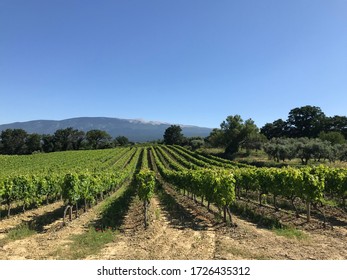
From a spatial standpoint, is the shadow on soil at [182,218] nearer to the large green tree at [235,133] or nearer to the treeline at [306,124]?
the large green tree at [235,133]

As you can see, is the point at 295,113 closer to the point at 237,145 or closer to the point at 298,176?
the point at 237,145

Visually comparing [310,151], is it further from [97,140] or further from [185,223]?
[97,140]

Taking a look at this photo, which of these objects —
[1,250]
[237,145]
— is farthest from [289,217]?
[237,145]

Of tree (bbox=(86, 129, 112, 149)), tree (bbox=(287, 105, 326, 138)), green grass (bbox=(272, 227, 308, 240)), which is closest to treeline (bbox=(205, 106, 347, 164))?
tree (bbox=(287, 105, 326, 138))

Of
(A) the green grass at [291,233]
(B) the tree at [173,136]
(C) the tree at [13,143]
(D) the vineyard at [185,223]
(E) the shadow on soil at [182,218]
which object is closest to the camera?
(D) the vineyard at [185,223]

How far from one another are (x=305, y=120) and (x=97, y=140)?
9346cm

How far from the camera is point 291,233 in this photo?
13.2m

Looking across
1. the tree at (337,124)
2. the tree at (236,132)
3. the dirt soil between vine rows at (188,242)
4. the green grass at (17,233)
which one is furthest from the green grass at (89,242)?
the tree at (337,124)

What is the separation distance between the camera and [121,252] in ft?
36.2

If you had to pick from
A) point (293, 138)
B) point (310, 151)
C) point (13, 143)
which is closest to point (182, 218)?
point (310, 151)

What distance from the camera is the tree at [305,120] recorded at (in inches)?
3944

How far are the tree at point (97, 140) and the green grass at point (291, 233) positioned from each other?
125 metres

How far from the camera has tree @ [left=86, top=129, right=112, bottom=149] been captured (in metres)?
133

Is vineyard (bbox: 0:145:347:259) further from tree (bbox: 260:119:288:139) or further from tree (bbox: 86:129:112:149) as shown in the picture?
tree (bbox: 86:129:112:149)
